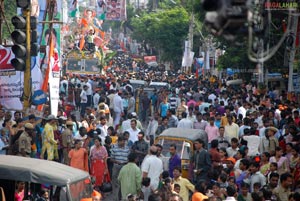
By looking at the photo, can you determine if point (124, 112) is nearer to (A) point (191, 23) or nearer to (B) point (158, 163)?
(B) point (158, 163)

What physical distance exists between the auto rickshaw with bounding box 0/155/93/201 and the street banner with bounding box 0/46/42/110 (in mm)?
7288

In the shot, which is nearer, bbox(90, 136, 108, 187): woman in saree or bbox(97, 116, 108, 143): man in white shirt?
bbox(90, 136, 108, 187): woman in saree

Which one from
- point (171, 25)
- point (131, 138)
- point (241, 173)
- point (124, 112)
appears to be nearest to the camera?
point (241, 173)

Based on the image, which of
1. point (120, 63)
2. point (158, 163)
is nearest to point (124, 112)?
point (158, 163)

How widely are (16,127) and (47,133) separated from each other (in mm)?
630

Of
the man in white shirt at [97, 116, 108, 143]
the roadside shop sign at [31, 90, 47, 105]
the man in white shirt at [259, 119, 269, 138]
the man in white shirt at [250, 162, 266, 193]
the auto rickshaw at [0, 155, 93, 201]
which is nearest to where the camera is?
the auto rickshaw at [0, 155, 93, 201]

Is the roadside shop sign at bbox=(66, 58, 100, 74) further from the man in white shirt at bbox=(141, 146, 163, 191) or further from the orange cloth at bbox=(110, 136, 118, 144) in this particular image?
the man in white shirt at bbox=(141, 146, 163, 191)

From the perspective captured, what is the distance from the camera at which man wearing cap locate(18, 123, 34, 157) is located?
15273 millimetres

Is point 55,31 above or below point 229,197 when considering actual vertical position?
above

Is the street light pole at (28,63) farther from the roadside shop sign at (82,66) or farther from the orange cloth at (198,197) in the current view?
the roadside shop sign at (82,66)

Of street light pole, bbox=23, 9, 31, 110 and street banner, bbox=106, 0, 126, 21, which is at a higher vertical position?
street banner, bbox=106, 0, 126, 21

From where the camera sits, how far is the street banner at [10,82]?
1891cm

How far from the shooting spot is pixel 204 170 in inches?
587

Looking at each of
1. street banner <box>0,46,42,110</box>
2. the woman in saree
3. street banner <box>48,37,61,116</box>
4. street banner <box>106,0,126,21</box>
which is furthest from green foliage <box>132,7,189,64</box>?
the woman in saree
